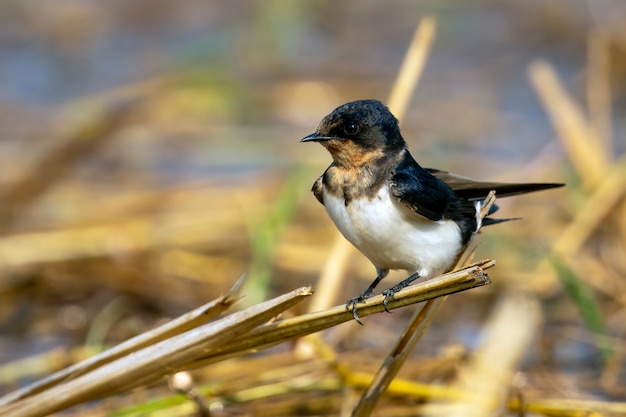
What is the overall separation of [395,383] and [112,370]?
0.96 m

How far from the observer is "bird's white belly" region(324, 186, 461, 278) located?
2.66 m

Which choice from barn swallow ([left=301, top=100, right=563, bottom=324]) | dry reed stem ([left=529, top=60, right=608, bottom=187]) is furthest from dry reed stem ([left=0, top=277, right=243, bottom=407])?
dry reed stem ([left=529, top=60, right=608, bottom=187])

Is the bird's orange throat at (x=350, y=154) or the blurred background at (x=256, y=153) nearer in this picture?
the bird's orange throat at (x=350, y=154)

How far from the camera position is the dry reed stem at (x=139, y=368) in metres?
2.40

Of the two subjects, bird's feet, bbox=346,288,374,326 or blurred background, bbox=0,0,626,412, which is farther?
blurred background, bbox=0,0,626,412

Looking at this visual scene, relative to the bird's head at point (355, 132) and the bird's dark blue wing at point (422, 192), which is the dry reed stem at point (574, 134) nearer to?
the bird's dark blue wing at point (422, 192)

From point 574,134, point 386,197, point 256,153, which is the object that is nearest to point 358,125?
point 386,197

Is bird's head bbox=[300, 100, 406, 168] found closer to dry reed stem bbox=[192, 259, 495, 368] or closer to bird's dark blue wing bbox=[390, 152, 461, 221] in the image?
bird's dark blue wing bbox=[390, 152, 461, 221]

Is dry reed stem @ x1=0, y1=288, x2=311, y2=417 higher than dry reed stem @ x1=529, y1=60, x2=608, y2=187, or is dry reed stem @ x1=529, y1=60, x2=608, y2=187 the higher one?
dry reed stem @ x1=529, y1=60, x2=608, y2=187

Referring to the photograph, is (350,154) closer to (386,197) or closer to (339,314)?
(386,197)

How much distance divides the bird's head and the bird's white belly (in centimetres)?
10

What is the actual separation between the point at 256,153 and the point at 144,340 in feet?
11.4

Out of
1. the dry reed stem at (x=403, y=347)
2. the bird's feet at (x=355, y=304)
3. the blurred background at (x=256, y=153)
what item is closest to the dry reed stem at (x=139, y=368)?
the bird's feet at (x=355, y=304)

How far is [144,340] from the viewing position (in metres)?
2.53
